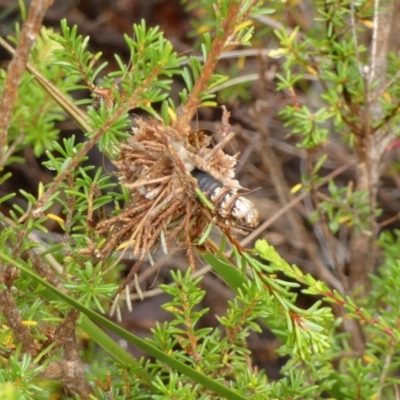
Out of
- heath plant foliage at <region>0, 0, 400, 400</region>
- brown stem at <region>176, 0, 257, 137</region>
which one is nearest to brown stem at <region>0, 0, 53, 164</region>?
heath plant foliage at <region>0, 0, 400, 400</region>

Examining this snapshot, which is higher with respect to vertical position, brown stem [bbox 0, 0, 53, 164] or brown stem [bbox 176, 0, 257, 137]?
brown stem [bbox 0, 0, 53, 164]

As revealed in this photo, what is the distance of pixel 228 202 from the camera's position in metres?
0.54

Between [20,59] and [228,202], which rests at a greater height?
[20,59]

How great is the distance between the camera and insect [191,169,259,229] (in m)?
0.54

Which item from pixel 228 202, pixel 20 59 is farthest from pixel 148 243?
pixel 20 59

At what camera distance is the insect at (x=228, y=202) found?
54 centimetres

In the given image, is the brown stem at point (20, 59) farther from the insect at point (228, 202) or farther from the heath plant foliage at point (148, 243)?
the insect at point (228, 202)

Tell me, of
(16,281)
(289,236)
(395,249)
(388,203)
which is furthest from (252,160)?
(16,281)

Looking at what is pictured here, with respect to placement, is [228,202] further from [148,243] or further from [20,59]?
[20,59]

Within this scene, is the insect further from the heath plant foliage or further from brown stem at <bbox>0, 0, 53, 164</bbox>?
brown stem at <bbox>0, 0, 53, 164</bbox>

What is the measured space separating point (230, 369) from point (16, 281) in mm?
289

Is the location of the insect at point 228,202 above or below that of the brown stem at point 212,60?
below

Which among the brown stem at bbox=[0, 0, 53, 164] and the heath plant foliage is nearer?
the brown stem at bbox=[0, 0, 53, 164]

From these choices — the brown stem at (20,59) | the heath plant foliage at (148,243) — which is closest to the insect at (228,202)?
the heath plant foliage at (148,243)
